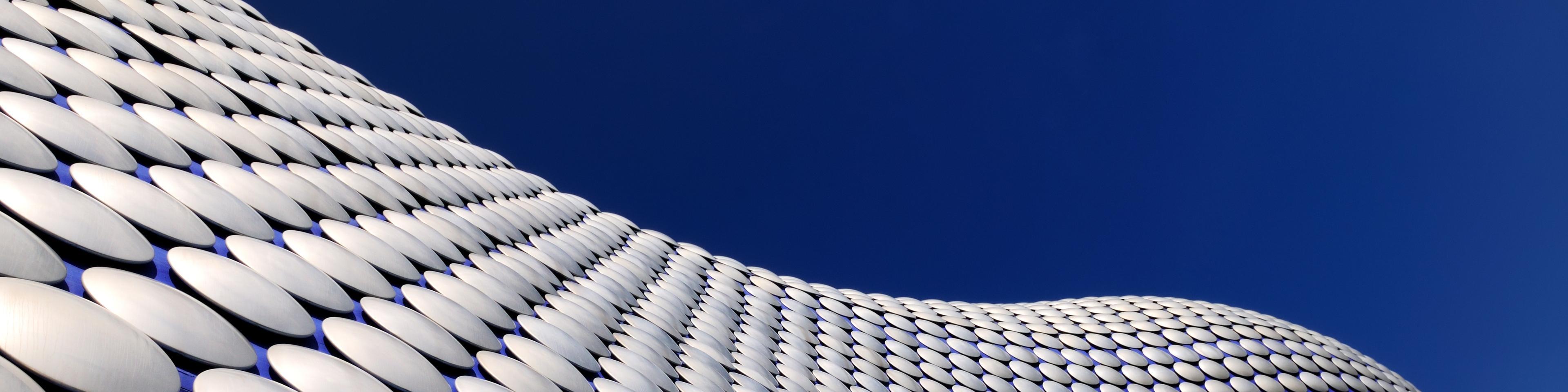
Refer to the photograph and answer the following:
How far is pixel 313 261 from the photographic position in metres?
6.98

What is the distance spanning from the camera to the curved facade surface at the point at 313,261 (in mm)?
4543

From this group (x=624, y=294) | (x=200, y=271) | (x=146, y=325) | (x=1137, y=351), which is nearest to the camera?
(x=146, y=325)

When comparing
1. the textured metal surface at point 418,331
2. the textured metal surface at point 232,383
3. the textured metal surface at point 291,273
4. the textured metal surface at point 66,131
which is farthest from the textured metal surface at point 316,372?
the textured metal surface at point 66,131

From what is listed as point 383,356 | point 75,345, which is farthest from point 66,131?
point 75,345

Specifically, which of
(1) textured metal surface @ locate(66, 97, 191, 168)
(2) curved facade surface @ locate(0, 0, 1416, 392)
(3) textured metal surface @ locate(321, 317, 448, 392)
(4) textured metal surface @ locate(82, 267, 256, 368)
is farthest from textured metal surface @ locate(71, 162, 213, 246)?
(3) textured metal surface @ locate(321, 317, 448, 392)

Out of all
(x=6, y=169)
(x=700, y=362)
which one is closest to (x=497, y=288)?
(x=700, y=362)

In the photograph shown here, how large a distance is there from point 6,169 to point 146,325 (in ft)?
4.92

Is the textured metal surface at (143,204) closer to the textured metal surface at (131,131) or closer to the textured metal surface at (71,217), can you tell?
the textured metal surface at (71,217)

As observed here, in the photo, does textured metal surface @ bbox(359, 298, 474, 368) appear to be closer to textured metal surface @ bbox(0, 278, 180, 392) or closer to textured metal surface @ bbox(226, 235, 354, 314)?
textured metal surface @ bbox(226, 235, 354, 314)

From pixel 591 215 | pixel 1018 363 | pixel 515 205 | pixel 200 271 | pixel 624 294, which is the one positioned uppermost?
pixel 1018 363

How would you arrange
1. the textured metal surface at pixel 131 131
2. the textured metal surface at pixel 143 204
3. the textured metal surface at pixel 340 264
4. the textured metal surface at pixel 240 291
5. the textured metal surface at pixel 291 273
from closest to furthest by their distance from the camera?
1. the textured metal surface at pixel 240 291
2. the textured metal surface at pixel 143 204
3. the textured metal surface at pixel 291 273
4. the textured metal surface at pixel 131 131
5. the textured metal surface at pixel 340 264

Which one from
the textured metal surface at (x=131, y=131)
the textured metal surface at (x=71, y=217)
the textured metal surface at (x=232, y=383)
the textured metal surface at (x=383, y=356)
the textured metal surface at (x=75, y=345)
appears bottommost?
the textured metal surface at (x=75, y=345)

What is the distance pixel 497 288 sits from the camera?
378 inches

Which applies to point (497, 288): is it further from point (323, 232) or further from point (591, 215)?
point (591, 215)
